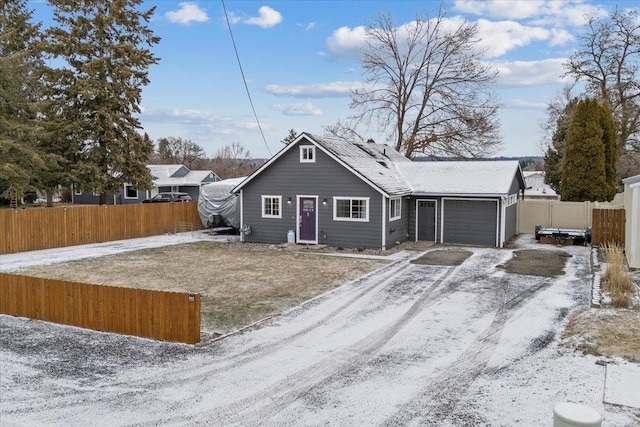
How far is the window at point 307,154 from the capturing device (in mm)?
21359

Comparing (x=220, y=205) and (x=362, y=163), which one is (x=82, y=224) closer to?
(x=220, y=205)

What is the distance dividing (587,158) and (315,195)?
54.9 feet

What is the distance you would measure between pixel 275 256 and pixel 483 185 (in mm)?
9235

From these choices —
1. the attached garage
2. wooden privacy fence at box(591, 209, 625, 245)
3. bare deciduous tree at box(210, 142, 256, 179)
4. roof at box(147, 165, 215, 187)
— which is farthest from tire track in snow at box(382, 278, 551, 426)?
bare deciduous tree at box(210, 142, 256, 179)

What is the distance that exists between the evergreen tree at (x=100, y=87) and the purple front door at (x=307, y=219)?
41.5 feet

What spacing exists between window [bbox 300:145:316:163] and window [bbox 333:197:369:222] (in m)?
1.96

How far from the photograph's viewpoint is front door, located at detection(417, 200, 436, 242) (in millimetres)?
22375

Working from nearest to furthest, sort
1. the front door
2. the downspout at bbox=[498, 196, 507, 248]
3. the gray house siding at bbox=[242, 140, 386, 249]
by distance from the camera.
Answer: the gray house siding at bbox=[242, 140, 386, 249], the downspout at bbox=[498, 196, 507, 248], the front door

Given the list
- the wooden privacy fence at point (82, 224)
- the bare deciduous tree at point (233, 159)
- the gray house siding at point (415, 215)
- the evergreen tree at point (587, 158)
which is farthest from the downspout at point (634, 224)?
the bare deciduous tree at point (233, 159)

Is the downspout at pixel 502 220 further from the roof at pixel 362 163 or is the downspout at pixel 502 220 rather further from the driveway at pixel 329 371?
the driveway at pixel 329 371

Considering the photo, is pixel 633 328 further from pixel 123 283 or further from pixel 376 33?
pixel 376 33

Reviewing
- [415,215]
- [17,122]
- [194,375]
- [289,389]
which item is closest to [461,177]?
[415,215]

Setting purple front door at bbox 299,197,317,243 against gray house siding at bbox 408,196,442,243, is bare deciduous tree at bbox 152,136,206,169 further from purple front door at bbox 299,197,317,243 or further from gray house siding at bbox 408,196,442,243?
gray house siding at bbox 408,196,442,243

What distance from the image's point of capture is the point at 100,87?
2786 centimetres
